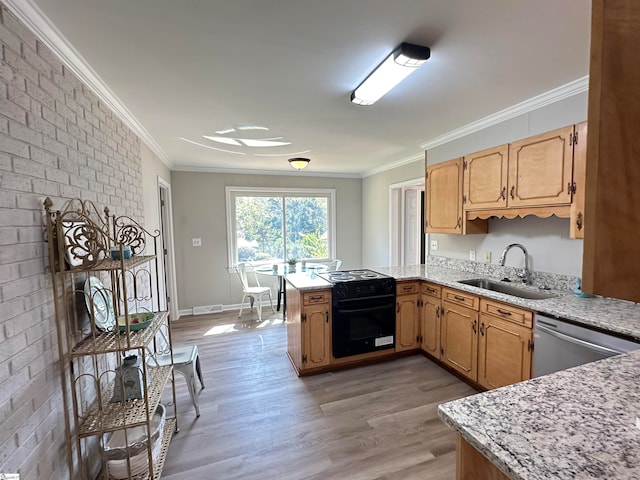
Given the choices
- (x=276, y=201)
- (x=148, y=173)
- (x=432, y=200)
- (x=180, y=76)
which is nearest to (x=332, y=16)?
(x=180, y=76)

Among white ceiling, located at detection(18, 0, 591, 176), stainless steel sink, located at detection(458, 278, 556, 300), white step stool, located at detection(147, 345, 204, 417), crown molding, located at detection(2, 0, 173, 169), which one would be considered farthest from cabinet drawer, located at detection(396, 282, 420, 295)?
crown molding, located at detection(2, 0, 173, 169)

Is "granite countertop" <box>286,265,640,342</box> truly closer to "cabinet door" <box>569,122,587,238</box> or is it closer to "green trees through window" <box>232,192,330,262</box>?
"cabinet door" <box>569,122,587,238</box>

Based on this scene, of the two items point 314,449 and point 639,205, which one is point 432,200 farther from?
point 639,205

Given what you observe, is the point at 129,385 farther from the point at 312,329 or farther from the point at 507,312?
the point at 507,312

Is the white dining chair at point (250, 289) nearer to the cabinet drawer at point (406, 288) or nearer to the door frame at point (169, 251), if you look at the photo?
the door frame at point (169, 251)

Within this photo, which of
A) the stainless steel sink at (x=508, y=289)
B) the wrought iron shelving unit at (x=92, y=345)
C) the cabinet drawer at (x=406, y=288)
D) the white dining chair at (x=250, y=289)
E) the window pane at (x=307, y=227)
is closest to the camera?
the wrought iron shelving unit at (x=92, y=345)

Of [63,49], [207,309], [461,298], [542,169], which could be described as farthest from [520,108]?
[207,309]

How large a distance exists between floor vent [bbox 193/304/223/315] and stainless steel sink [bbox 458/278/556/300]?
12.5ft

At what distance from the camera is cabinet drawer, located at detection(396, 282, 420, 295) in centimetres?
302

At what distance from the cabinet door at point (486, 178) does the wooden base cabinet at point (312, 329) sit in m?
1.67

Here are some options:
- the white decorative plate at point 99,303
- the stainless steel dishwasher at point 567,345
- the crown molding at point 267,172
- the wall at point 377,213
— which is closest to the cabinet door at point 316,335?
the white decorative plate at point 99,303

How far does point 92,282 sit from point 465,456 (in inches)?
74.6

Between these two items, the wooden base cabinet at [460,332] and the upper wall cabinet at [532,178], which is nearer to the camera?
the upper wall cabinet at [532,178]

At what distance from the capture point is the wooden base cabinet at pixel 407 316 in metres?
3.03
